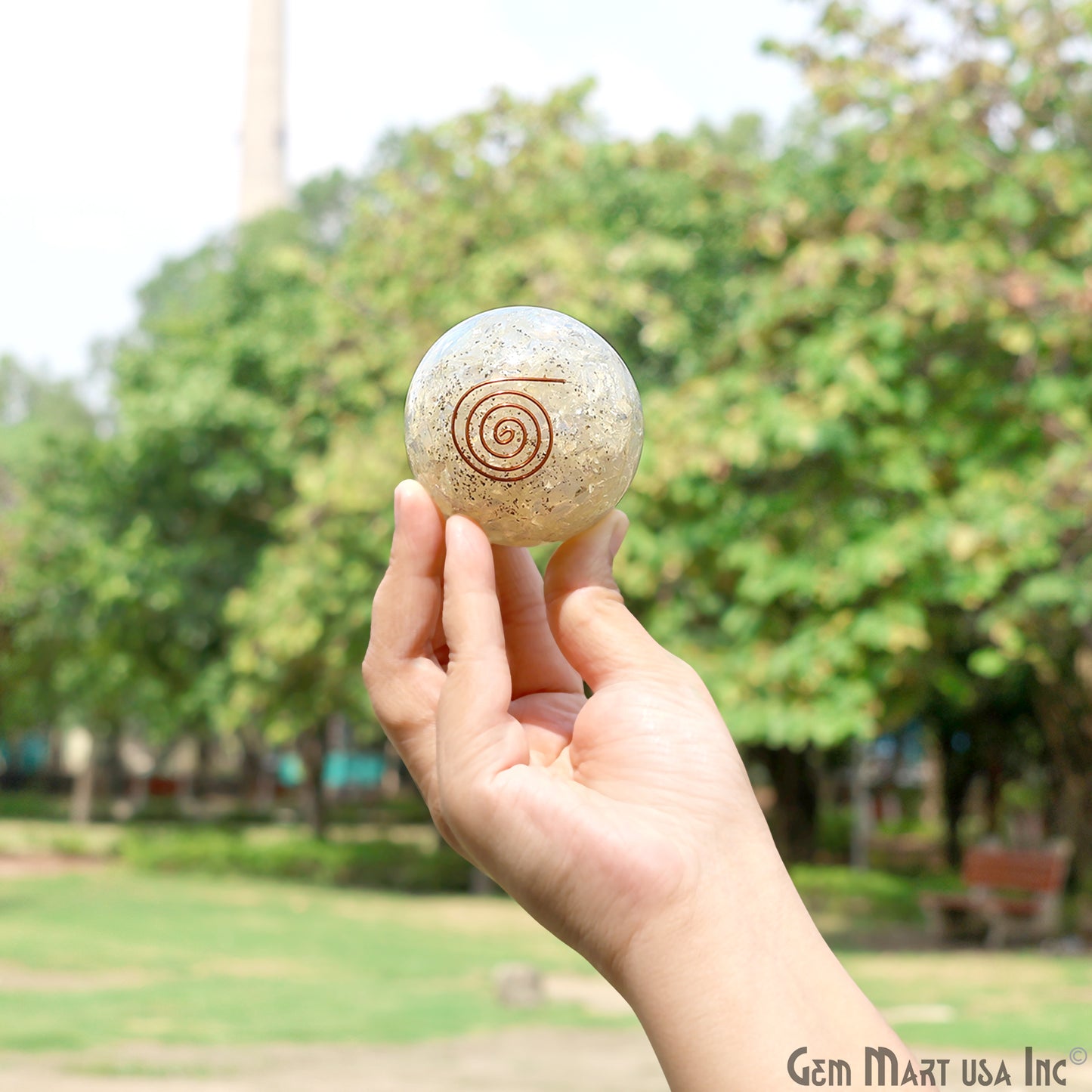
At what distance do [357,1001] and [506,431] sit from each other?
31.7 ft

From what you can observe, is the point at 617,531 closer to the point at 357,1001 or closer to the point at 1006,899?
the point at 357,1001

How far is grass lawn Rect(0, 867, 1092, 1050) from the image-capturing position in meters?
9.98

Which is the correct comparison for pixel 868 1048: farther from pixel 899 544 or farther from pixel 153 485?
pixel 153 485

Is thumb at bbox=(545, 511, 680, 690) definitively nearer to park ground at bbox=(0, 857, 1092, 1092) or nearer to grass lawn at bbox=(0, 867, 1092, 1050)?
park ground at bbox=(0, 857, 1092, 1092)

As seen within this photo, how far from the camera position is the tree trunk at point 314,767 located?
24.9m

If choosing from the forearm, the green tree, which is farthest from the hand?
the green tree

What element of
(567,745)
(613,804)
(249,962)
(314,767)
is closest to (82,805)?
(314,767)

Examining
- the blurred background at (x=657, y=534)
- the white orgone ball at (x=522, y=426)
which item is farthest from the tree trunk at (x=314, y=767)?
Answer: the white orgone ball at (x=522, y=426)

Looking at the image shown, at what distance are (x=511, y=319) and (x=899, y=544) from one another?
29.6 feet

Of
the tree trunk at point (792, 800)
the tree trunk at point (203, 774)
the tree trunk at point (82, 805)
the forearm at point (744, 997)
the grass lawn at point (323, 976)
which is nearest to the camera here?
the forearm at point (744, 997)

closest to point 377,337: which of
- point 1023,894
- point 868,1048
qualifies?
point 1023,894

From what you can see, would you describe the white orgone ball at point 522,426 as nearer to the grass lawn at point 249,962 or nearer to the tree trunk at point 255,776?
the grass lawn at point 249,962

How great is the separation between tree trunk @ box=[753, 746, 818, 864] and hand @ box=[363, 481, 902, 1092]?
61.5 feet

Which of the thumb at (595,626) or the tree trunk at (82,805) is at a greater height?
the thumb at (595,626)
